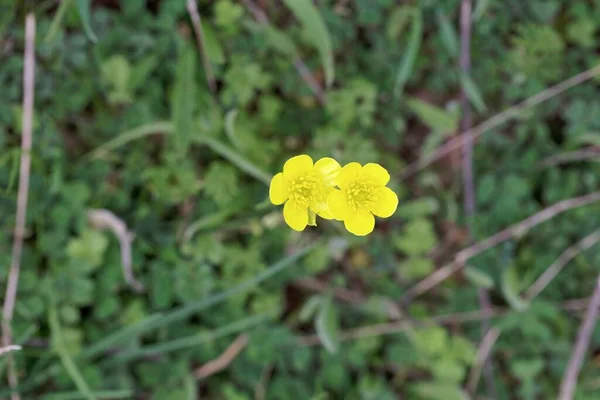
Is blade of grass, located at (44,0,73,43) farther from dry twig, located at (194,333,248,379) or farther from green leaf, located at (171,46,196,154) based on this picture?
dry twig, located at (194,333,248,379)

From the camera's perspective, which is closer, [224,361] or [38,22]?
[38,22]

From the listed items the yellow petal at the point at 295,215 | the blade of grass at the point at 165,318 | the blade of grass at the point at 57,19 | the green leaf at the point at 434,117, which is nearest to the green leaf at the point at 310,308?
the blade of grass at the point at 165,318

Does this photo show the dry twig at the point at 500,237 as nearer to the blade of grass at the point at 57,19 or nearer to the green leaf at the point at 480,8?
the green leaf at the point at 480,8

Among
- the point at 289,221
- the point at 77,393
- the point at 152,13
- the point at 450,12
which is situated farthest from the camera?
the point at 450,12

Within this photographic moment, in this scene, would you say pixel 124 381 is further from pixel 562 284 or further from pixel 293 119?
pixel 562 284

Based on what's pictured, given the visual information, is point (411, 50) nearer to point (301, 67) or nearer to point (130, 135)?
point (301, 67)

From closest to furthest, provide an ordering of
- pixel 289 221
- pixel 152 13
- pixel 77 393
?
1. pixel 289 221
2. pixel 77 393
3. pixel 152 13

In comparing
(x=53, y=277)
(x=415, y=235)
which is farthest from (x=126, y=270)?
(x=415, y=235)
